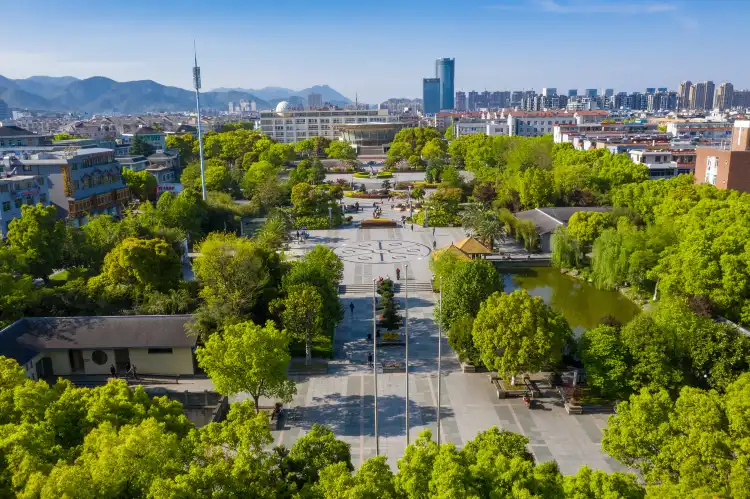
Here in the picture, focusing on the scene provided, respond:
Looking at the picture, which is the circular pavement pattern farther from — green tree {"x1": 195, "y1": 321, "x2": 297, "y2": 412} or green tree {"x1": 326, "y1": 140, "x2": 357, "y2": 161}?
green tree {"x1": 326, "y1": 140, "x2": 357, "y2": 161}

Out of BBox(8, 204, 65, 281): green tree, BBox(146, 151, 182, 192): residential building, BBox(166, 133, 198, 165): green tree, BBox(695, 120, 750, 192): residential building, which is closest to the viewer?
BBox(8, 204, 65, 281): green tree

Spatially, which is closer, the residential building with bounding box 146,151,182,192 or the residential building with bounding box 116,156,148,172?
the residential building with bounding box 116,156,148,172

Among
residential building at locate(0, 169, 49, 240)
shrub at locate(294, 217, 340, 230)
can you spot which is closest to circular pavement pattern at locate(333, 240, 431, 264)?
shrub at locate(294, 217, 340, 230)

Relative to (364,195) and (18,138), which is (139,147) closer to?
(18,138)

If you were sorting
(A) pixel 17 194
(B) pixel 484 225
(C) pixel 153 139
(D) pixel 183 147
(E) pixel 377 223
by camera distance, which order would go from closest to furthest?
1. (A) pixel 17 194
2. (B) pixel 484 225
3. (E) pixel 377 223
4. (C) pixel 153 139
5. (D) pixel 183 147

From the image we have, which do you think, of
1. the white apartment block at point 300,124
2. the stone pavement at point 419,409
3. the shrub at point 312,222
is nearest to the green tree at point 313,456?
the stone pavement at point 419,409

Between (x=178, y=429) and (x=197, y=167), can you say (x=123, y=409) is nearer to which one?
(x=178, y=429)

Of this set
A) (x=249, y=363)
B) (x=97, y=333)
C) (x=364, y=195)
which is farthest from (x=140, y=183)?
(x=249, y=363)
